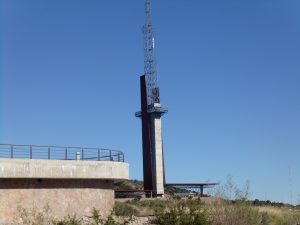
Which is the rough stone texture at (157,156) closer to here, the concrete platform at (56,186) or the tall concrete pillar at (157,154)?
the tall concrete pillar at (157,154)

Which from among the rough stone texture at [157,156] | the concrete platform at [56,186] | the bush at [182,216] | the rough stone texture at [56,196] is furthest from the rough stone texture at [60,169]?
the rough stone texture at [157,156]

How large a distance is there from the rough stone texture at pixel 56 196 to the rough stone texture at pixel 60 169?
0.47 meters

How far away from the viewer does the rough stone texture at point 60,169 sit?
28844mm

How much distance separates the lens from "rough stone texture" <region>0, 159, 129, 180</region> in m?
28.8

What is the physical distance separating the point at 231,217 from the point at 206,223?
1.97 metres

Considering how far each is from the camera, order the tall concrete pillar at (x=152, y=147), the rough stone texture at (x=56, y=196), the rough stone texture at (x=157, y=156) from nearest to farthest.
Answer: the rough stone texture at (x=56, y=196), the rough stone texture at (x=157, y=156), the tall concrete pillar at (x=152, y=147)

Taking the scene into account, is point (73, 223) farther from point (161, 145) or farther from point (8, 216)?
point (161, 145)

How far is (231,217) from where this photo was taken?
A: 77.0 feet

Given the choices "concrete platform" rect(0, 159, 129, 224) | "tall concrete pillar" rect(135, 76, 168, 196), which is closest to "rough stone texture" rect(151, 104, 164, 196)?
"tall concrete pillar" rect(135, 76, 168, 196)

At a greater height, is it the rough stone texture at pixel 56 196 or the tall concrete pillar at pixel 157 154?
the tall concrete pillar at pixel 157 154

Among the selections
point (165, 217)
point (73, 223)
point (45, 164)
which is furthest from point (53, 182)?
point (73, 223)

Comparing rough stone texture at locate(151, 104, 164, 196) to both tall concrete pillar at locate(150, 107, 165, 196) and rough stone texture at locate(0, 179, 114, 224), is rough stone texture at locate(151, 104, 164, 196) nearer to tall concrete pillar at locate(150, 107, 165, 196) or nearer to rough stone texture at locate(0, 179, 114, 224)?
tall concrete pillar at locate(150, 107, 165, 196)

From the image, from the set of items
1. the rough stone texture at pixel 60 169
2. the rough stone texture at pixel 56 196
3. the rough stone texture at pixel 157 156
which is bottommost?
the rough stone texture at pixel 56 196

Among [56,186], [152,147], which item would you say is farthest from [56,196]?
[152,147]
